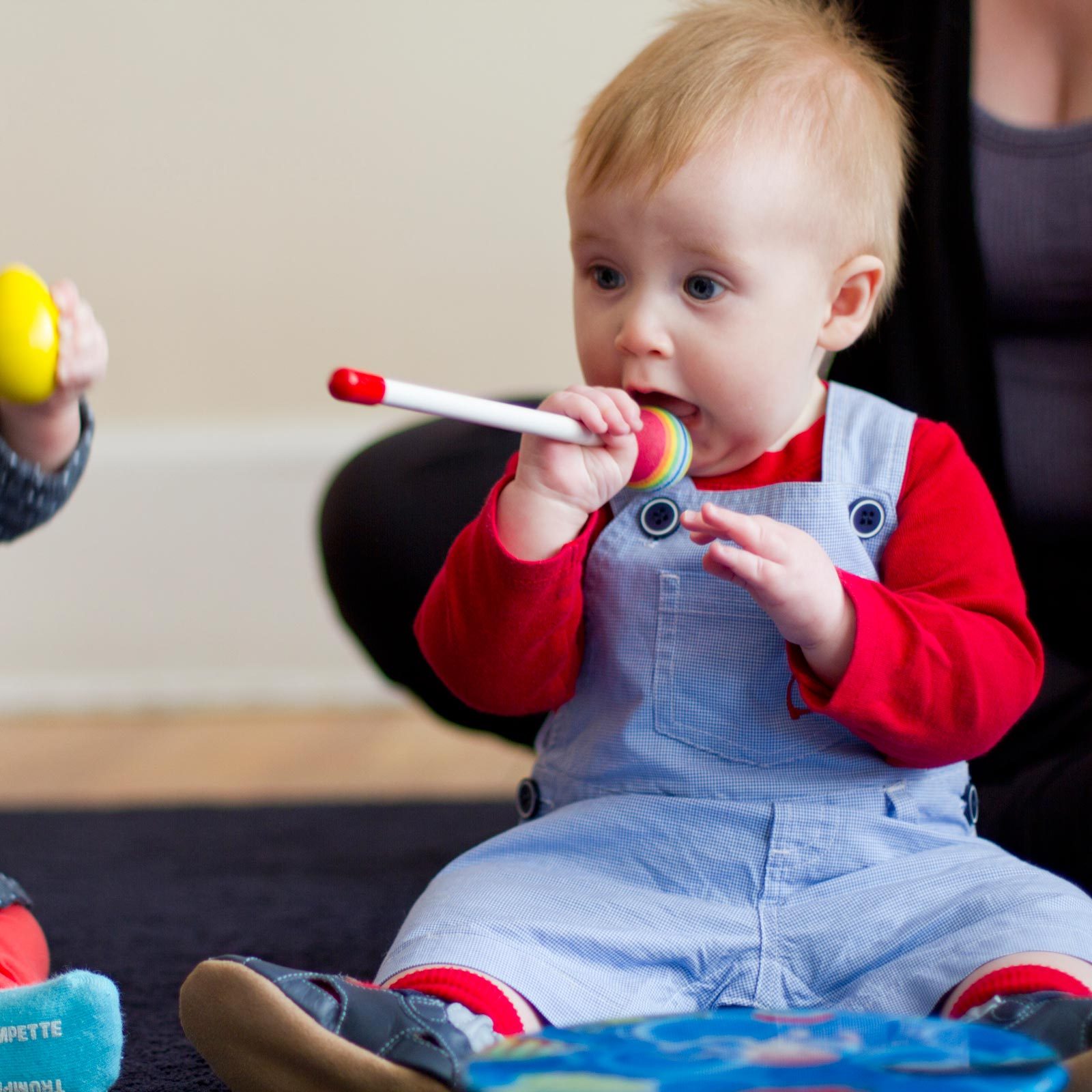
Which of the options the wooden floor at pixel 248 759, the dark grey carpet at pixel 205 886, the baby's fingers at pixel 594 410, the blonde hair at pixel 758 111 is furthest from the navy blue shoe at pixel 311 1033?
the wooden floor at pixel 248 759

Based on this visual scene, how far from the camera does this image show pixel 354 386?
554 millimetres

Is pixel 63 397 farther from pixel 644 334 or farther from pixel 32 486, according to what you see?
pixel 644 334

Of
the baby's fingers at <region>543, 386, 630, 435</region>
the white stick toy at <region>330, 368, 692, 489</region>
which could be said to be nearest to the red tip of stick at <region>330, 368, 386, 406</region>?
the white stick toy at <region>330, 368, 692, 489</region>

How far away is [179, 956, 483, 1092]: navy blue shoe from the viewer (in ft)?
1.79

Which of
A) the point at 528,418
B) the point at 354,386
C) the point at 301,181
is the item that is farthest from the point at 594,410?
the point at 301,181

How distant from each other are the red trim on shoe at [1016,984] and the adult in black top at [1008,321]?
0.30m

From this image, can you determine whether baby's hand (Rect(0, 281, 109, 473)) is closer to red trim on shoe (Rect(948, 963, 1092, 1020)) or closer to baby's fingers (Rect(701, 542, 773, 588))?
baby's fingers (Rect(701, 542, 773, 588))

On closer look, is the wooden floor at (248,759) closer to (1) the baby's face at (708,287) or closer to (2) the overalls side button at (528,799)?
(2) the overalls side button at (528,799)

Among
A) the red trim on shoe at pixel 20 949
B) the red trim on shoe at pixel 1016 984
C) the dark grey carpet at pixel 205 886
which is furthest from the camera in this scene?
the dark grey carpet at pixel 205 886

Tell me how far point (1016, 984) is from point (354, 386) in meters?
0.36

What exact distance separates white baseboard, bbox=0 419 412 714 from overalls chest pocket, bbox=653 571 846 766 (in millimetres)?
1173

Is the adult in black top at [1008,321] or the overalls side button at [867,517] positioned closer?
the overalls side button at [867,517]

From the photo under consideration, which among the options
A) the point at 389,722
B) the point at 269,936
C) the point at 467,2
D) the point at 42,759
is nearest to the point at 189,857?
the point at 269,936

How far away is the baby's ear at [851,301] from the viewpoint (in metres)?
0.77
